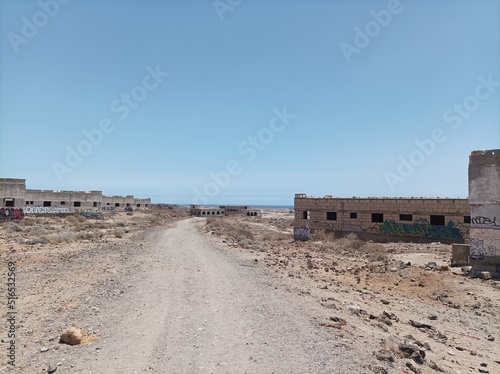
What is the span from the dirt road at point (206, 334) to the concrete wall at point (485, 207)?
10.7m

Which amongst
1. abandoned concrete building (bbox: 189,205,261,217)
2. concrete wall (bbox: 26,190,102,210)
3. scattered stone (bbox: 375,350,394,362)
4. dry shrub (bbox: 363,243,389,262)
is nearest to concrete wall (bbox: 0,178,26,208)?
concrete wall (bbox: 26,190,102,210)

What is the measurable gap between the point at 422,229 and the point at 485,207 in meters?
10.9

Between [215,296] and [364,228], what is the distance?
21.6 m

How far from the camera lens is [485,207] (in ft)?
51.5

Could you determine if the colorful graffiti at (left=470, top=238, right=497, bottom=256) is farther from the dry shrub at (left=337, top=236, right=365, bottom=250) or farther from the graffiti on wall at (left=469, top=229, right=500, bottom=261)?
the dry shrub at (left=337, top=236, right=365, bottom=250)

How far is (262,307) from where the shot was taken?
8.95 m

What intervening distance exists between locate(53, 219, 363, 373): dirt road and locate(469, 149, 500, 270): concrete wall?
10681mm

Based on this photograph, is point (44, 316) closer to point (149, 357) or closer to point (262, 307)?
point (149, 357)

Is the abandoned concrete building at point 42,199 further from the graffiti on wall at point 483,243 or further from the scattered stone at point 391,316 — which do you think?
the graffiti on wall at point 483,243

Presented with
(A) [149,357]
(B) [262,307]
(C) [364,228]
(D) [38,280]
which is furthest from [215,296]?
(C) [364,228]

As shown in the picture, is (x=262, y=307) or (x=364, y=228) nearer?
(x=262, y=307)

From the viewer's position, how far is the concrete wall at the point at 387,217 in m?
25.0

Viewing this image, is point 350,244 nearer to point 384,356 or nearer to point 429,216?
point 429,216

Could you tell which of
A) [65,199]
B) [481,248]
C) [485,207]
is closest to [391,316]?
[481,248]
